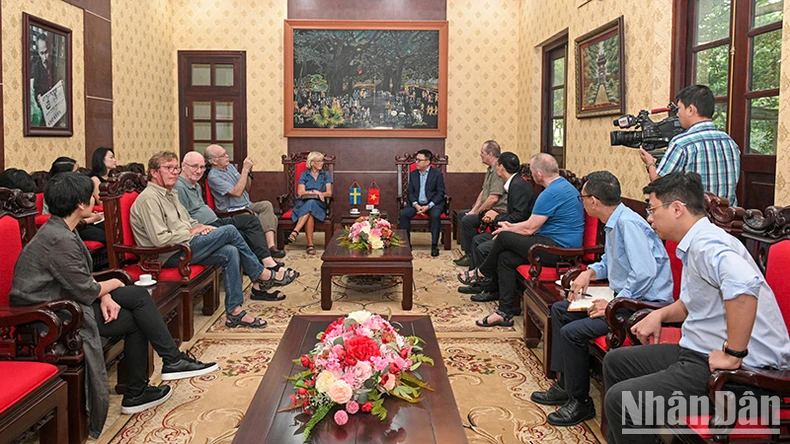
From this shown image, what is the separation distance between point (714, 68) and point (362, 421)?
3.85 metres

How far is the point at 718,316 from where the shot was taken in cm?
264

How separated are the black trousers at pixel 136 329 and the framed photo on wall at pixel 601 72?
4.42 m

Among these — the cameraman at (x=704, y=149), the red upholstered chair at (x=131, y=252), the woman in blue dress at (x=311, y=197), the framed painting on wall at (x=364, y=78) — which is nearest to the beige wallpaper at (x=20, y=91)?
the red upholstered chair at (x=131, y=252)

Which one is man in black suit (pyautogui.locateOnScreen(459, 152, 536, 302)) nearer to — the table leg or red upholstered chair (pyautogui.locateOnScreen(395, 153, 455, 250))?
the table leg

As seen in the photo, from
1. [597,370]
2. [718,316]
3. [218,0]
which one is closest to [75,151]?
[218,0]

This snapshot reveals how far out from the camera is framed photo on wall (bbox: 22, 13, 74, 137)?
6380mm

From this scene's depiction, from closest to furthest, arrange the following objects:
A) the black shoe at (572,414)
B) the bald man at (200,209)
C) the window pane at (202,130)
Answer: the black shoe at (572,414), the bald man at (200,209), the window pane at (202,130)

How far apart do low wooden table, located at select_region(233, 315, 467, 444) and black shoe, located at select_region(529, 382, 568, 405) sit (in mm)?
962

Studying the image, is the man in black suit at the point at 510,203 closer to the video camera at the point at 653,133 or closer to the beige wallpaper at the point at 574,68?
the beige wallpaper at the point at 574,68

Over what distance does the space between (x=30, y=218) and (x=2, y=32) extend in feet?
10.4

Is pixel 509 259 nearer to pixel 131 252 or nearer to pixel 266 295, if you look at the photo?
pixel 266 295

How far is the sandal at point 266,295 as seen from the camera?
20.7ft

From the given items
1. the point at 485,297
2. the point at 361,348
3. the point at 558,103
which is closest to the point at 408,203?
the point at 558,103

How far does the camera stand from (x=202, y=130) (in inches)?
409
